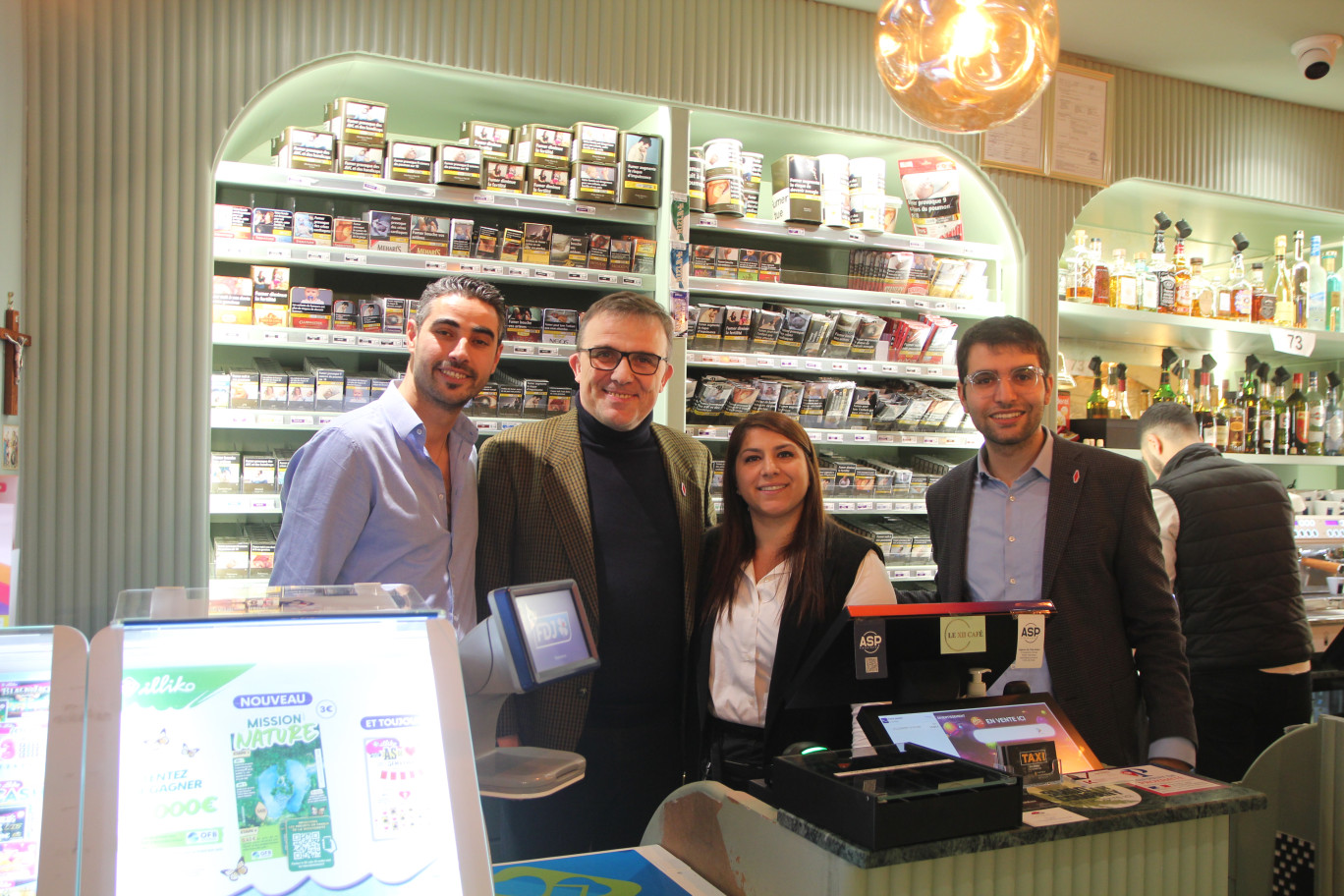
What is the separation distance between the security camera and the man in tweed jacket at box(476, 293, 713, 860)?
3.61 m

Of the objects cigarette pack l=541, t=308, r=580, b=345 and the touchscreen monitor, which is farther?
cigarette pack l=541, t=308, r=580, b=345

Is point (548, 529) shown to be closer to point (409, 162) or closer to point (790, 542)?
point (790, 542)

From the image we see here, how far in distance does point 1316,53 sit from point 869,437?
261cm

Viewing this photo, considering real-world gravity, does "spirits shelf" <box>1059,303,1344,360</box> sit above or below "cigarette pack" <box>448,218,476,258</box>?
below

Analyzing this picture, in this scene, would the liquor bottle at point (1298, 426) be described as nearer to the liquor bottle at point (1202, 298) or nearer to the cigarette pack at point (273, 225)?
the liquor bottle at point (1202, 298)

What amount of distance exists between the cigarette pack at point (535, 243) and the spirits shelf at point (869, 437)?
2.72 feet

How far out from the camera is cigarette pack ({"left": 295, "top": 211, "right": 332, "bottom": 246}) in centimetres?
311

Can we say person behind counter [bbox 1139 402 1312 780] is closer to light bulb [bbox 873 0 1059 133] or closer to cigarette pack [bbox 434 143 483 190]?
light bulb [bbox 873 0 1059 133]

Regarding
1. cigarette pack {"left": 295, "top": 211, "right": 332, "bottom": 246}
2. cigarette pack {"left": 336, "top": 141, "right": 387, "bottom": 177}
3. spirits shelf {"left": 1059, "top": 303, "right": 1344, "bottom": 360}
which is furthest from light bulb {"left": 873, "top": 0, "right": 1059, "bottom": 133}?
spirits shelf {"left": 1059, "top": 303, "right": 1344, "bottom": 360}

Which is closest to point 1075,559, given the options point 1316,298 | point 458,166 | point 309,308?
point 458,166

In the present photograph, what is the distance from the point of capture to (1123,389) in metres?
4.82

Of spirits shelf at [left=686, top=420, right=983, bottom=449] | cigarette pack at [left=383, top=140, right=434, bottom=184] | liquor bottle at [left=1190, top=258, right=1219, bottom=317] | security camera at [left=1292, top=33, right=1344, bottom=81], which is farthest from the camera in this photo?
liquor bottle at [left=1190, top=258, right=1219, bottom=317]

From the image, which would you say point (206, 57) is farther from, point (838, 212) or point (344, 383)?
point (838, 212)

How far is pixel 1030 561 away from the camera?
2.25m
